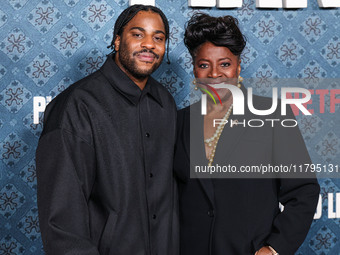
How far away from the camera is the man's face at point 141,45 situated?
61.9 inches

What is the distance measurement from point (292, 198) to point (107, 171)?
2.26ft

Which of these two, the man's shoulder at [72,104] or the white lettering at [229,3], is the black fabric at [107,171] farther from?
the white lettering at [229,3]

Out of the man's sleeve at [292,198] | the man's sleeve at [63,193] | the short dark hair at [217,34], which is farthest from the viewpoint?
the short dark hair at [217,34]

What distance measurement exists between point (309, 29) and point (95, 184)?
156cm

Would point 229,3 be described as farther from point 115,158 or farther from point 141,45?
point 115,158

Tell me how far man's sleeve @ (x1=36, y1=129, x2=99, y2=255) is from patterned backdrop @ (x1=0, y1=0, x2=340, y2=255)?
76 centimetres

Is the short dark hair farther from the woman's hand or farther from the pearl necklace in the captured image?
the woman's hand

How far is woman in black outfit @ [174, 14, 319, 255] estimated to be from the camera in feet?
5.13

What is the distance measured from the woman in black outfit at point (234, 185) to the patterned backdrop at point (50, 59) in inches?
23.6

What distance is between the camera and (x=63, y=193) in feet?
4.49

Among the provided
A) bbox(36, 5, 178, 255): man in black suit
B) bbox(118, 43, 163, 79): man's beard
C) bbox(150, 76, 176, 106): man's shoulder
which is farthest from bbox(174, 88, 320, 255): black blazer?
bbox(118, 43, 163, 79): man's beard

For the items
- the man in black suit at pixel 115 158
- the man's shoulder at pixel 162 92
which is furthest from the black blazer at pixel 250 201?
the man's shoulder at pixel 162 92

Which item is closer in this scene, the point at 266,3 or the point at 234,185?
the point at 234,185

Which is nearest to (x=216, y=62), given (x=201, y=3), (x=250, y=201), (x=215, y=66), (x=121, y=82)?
(x=215, y=66)
